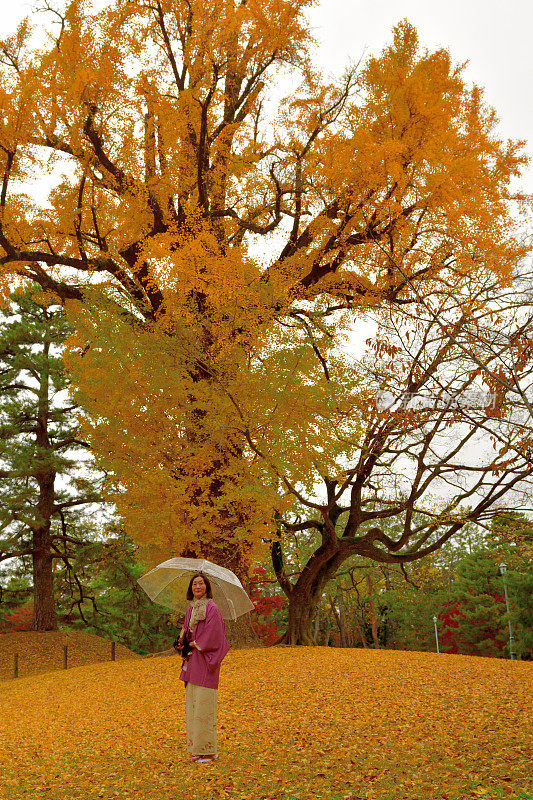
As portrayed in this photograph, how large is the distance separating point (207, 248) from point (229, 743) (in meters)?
7.91

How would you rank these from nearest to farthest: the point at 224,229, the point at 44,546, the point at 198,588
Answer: the point at 198,588, the point at 224,229, the point at 44,546

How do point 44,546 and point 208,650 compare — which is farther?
point 44,546

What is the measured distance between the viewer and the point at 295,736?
20.0 feet

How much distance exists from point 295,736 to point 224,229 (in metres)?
10.2

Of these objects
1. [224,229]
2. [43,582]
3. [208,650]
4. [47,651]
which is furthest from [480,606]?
[208,650]

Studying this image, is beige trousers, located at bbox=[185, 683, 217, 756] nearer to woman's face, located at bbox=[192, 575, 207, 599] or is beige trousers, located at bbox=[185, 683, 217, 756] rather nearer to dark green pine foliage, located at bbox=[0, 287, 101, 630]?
woman's face, located at bbox=[192, 575, 207, 599]

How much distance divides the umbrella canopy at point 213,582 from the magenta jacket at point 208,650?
350 millimetres

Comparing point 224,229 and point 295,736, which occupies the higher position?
point 224,229

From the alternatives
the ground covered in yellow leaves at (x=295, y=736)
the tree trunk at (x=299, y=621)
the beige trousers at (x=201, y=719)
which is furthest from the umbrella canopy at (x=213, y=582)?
the tree trunk at (x=299, y=621)

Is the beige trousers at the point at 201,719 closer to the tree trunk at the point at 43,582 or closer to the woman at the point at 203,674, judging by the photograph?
the woman at the point at 203,674

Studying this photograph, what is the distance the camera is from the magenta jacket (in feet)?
17.3

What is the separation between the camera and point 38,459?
67.4 ft

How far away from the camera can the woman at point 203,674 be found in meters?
5.29

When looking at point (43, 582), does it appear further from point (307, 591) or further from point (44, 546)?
point (307, 591)
